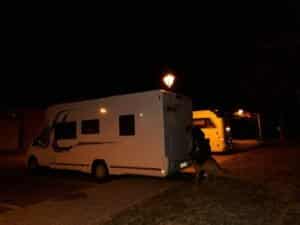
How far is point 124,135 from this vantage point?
8273mm

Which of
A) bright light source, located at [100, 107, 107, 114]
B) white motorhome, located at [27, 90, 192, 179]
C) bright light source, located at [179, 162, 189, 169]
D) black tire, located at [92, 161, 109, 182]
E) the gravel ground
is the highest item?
bright light source, located at [100, 107, 107, 114]

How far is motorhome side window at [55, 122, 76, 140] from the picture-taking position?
9.59 meters

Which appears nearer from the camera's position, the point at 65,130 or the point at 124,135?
the point at 124,135

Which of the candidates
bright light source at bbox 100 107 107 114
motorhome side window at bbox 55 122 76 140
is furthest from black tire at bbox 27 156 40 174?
bright light source at bbox 100 107 107 114

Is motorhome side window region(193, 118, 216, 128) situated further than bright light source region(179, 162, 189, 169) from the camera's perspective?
Yes

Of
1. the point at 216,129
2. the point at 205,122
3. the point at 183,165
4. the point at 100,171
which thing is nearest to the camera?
the point at 183,165

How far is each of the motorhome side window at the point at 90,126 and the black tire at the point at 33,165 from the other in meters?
3.30

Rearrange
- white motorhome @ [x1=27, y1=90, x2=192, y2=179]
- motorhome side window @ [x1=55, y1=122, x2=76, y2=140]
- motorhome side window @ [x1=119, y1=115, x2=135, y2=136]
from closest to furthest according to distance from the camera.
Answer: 1. white motorhome @ [x1=27, y1=90, x2=192, y2=179]
2. motorhome side window @ [x1=119, y1=115, x2=135, y2=136]
3. motorhome side window @ [x1=55, y1=122, x2=76, y2=140]

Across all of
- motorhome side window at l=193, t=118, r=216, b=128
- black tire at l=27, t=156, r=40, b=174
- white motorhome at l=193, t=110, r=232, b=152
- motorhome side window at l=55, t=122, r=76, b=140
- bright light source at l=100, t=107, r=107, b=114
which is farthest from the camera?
motorhome side window at l=193, t=118, r=216, b=128

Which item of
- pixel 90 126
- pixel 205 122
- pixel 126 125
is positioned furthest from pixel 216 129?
pixel 90 126

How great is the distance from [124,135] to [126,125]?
0.34 meters

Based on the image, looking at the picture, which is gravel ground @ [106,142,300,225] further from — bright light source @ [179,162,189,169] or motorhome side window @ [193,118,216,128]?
motorhome side window @ [193,118,216,128]

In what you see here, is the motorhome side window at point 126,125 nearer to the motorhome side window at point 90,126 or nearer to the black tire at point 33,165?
the motorhome side window at point 90,126

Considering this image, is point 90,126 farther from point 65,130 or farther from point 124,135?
point 124,135
